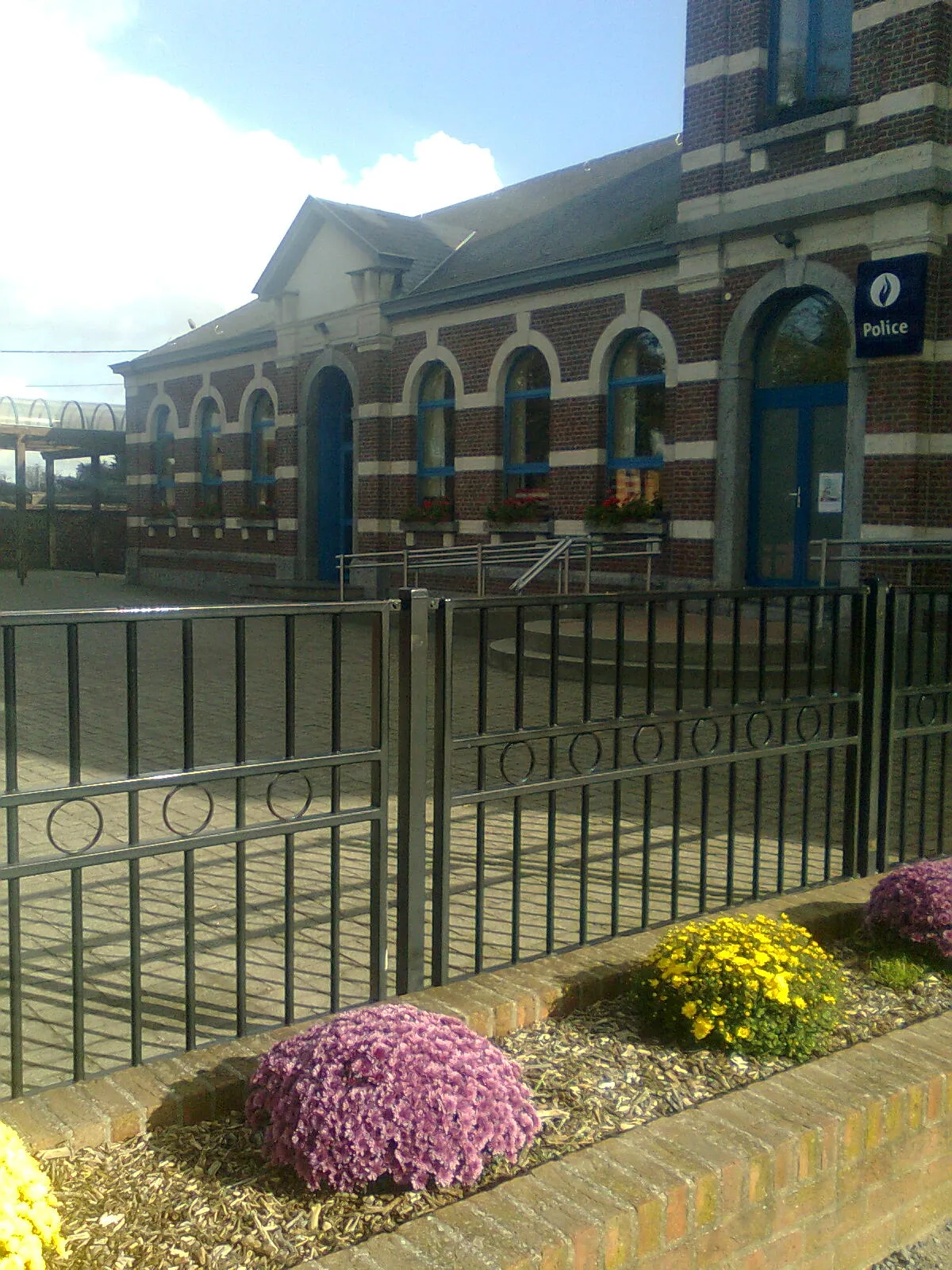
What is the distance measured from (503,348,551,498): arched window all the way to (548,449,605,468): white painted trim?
0.42 meters

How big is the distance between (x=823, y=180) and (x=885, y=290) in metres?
1.60

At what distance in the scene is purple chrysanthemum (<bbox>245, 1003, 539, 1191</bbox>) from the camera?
8.30 ft

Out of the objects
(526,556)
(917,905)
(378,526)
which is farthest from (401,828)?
(378,526)

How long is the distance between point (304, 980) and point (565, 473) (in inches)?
550

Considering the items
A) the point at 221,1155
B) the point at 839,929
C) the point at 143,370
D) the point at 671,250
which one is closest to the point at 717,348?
the point at 671,250

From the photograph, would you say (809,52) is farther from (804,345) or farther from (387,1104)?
(387,1104)

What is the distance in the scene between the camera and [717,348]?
14898mm

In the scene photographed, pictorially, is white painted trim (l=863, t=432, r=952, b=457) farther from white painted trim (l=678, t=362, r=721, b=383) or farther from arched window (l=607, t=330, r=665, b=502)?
arched window (l=607, t=330, r=665, b=502)

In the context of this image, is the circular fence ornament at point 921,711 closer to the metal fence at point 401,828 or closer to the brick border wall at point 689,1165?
the metal fence at point 401,828

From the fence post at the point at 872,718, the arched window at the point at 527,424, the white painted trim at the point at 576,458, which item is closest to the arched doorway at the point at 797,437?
the white painted trim at the point at 576,458

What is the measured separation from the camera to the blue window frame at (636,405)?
16.3m

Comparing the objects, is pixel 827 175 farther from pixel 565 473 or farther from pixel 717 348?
pixel 565 473

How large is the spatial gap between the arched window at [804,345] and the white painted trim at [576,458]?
2791 millimetres

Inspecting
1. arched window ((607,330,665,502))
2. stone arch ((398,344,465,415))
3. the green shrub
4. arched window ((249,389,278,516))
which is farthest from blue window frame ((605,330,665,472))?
the green shrub
